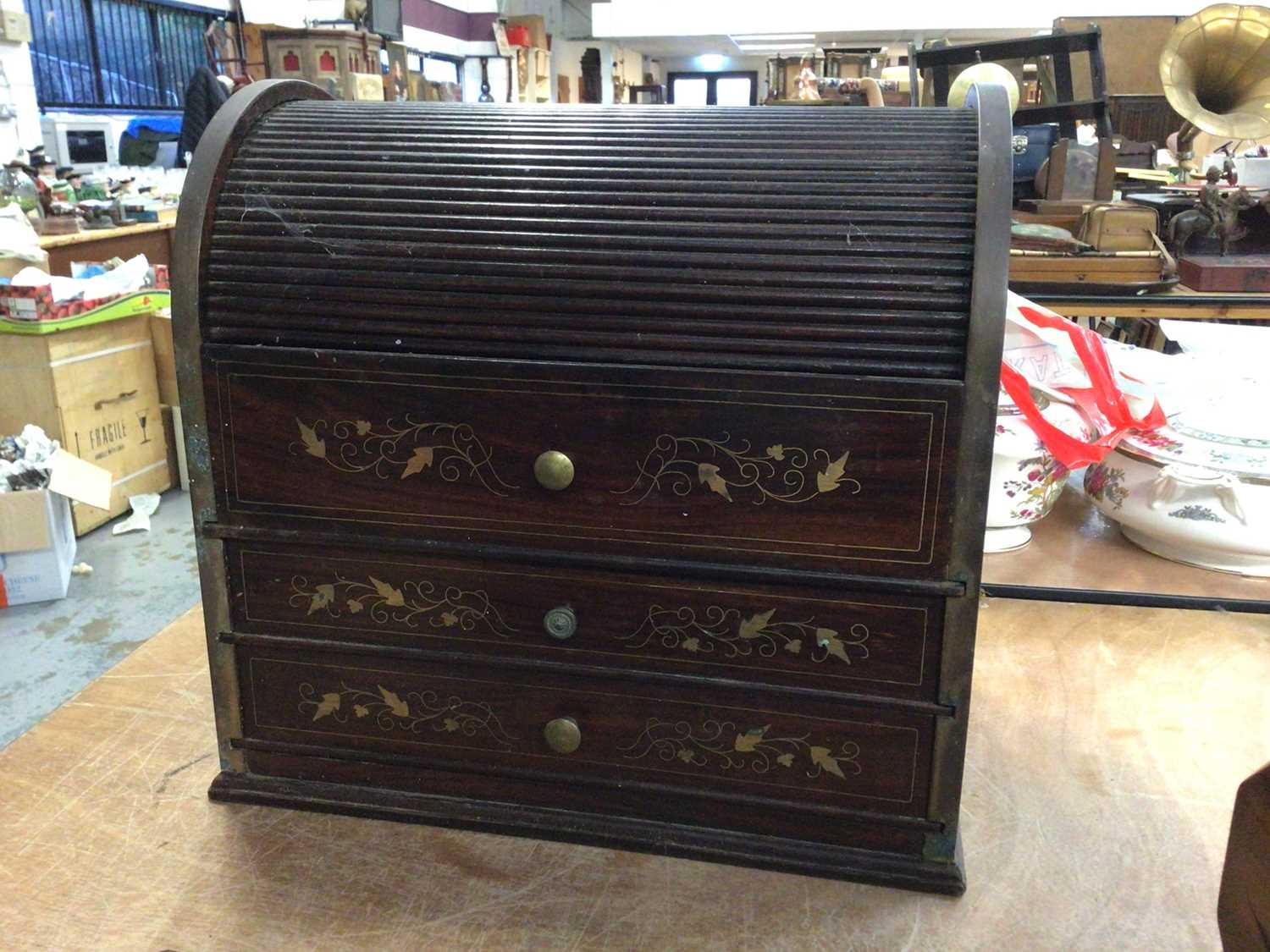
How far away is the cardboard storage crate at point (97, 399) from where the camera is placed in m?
2.91

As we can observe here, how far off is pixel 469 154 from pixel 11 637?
202cm

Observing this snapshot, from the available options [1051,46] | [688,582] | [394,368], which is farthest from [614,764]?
[1051,46]

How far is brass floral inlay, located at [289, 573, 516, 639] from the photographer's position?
114cm

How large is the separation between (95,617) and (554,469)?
80.4 inches

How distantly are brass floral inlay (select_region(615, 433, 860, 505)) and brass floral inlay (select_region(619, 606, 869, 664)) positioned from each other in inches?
5.1

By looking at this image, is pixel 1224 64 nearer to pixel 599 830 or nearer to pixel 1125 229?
pixel 1125 229

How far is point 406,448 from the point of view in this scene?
1.09 meters

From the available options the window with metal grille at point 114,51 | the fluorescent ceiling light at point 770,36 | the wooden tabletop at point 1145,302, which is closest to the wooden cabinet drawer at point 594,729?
the wooden tabletop at point 1145,302

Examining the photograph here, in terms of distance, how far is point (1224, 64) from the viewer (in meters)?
4.11

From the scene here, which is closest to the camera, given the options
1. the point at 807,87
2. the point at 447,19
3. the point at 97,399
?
the point at 97,399

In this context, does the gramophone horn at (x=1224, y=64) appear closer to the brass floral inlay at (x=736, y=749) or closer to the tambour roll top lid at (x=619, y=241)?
the tambour roll top lid at (x=619, y=241)

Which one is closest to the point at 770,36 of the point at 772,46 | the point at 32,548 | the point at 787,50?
the point at 772,46

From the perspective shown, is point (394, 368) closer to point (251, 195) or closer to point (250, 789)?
point (251, 195)

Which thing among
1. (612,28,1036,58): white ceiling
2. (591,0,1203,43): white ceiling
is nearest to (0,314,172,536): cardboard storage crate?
(612,28,1036,58): white ceiling
